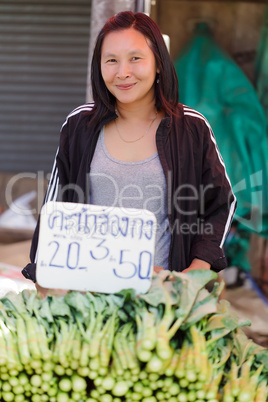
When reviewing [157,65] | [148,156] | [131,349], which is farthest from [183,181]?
[131,349]

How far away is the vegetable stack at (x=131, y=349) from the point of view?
115 centimetres

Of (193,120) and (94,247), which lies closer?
(94,247)

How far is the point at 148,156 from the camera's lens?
1.78 metres

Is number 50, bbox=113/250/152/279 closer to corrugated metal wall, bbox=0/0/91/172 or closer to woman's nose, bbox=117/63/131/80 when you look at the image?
woman's nose, bbox=117/63/131/80

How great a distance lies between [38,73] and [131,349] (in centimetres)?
380

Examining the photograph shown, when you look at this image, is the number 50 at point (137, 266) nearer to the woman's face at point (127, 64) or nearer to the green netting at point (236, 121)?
the woman's face at point (127, 64)

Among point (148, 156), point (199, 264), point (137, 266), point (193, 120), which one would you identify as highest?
point (193, 120)

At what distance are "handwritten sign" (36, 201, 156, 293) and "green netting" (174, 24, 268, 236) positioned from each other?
7.86 feet

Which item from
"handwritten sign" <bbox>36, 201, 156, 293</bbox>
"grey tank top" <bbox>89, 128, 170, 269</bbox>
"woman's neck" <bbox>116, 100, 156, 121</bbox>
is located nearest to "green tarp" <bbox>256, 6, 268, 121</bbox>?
"woman's neck" <bbox>116, 100, 156, 121</bbox>

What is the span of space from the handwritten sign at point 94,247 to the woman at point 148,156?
16.6 inches

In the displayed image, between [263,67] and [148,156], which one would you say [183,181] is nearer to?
[148,156]

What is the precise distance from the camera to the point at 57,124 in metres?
4.66

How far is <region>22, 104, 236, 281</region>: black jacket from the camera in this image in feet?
5.83

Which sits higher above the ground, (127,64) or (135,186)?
(127,64)
